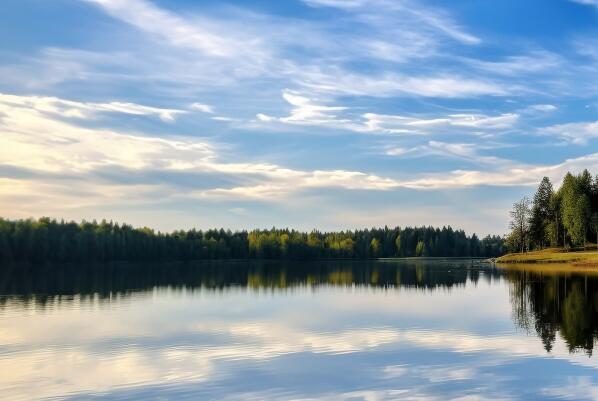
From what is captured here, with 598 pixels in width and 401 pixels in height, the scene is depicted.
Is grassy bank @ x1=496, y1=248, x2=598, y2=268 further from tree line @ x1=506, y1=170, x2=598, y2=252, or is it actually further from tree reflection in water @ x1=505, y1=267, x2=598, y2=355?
tree reflection in water @ x1=505, y1=267, x2=598, y2=355

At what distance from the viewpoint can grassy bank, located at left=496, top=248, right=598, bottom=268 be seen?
130 m

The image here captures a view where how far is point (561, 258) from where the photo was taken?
145 meters

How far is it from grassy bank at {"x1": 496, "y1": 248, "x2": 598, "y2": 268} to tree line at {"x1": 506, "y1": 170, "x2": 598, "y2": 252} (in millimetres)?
5687

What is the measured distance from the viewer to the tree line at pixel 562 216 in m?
154

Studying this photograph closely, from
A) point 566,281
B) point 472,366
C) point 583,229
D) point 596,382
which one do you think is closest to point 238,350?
point 472,366

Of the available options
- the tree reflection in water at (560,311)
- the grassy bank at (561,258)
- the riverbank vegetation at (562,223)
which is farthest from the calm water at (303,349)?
the riverbank vegetation at (562,223)

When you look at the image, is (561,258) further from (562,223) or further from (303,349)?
(303,349)

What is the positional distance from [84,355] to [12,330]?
44.7 ft

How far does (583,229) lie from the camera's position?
153250 millimetres

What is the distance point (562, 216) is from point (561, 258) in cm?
2277

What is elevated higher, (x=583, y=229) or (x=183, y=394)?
(x=583, y=229)

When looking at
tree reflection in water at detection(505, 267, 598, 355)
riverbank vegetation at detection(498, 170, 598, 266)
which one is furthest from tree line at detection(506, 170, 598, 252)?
tree reflection in water at detection(505, 267, 598, 355)

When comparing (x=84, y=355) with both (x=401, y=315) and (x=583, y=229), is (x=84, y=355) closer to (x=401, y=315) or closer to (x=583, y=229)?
(x=401, y=315)

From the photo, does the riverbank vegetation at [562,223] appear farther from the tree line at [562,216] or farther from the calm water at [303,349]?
the calm water at [303,349]
